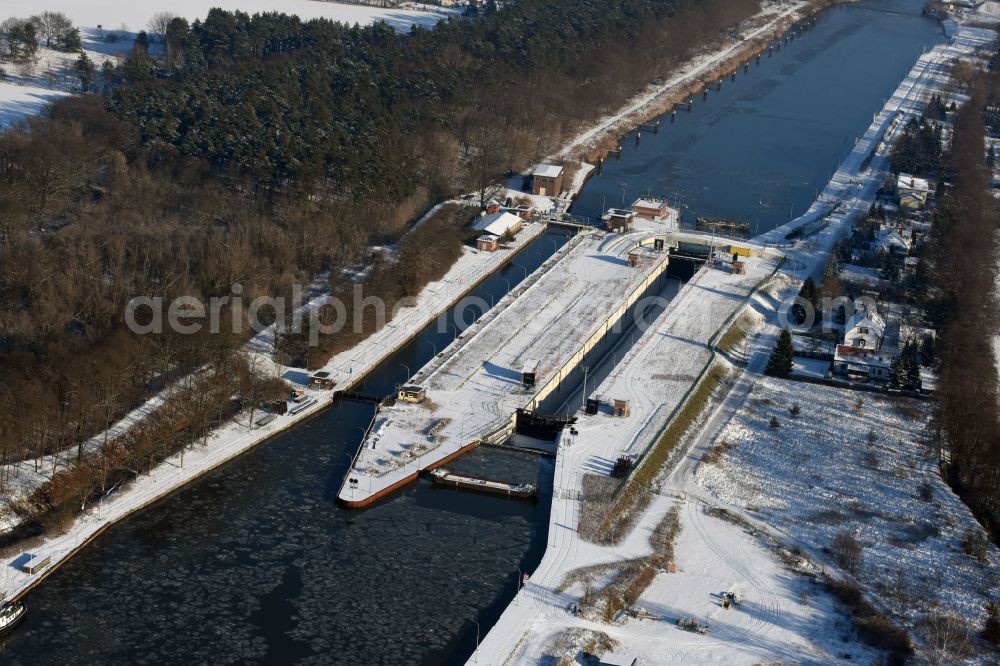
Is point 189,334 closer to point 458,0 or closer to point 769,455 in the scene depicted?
point 769,455

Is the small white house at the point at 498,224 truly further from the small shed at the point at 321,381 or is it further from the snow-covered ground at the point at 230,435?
the small shed at the point at 321,381

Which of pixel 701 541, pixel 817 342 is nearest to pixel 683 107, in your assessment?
pixel 817 342

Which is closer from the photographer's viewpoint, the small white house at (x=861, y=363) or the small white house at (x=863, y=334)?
the small white house at (x=861, y=363)

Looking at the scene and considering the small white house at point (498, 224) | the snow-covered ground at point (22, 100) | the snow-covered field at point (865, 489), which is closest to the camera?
the snow-covered field at point (865, 489)

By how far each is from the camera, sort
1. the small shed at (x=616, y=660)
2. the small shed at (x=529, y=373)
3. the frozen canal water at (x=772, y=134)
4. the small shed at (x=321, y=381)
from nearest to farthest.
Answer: the small shed at (x=616, y=660) < the small shed at (x=321, y=381) < the small shed at (x=529, y=373) < the frozen canal water at (x=772, y=134)

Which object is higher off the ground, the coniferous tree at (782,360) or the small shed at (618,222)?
the small shed at (618,222)

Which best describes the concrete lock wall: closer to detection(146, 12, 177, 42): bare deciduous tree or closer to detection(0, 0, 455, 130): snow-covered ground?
detection(0, 0, 455, 130): snow-covered ground

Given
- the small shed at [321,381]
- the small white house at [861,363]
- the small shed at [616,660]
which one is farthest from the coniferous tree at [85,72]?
the small shed at [616,660]
